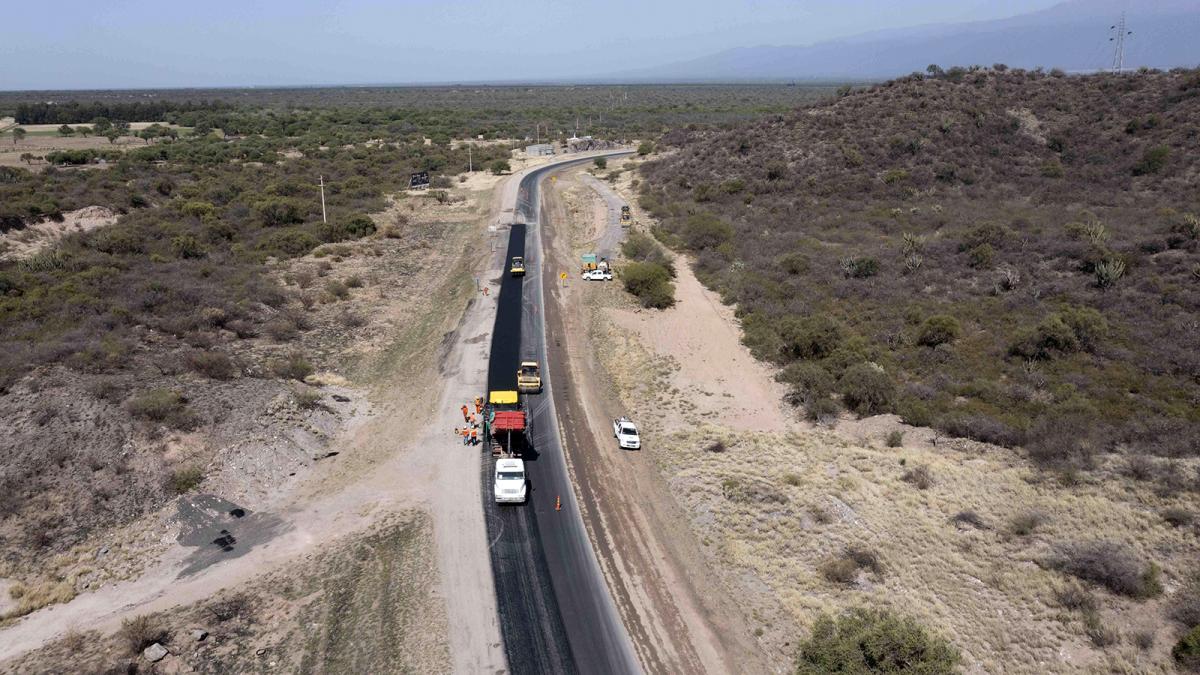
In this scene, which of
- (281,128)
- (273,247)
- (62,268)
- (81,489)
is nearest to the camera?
(81,489)

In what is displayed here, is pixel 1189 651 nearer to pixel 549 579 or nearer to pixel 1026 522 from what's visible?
pixel 1026 522

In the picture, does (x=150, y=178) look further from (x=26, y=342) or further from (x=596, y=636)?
(x=596, y=636)

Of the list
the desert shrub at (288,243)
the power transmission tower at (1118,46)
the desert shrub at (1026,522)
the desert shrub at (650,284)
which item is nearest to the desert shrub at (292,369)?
the desert shrub at (650,284)

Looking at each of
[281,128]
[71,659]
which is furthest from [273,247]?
[281,128]

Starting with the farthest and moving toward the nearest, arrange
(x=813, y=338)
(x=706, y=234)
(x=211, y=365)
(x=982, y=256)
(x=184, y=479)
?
(x=706, y=234)
(x=982, y=256)
(x=813, y=338)
(x=211, y=365)
(x=184, y=479)

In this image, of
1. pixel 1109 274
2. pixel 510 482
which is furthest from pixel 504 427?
pixel 1109 274

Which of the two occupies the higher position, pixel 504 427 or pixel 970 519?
pixel 504 427

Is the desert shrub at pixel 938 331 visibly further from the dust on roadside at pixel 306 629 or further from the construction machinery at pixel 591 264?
the dust on roadside at pixel 306 629
